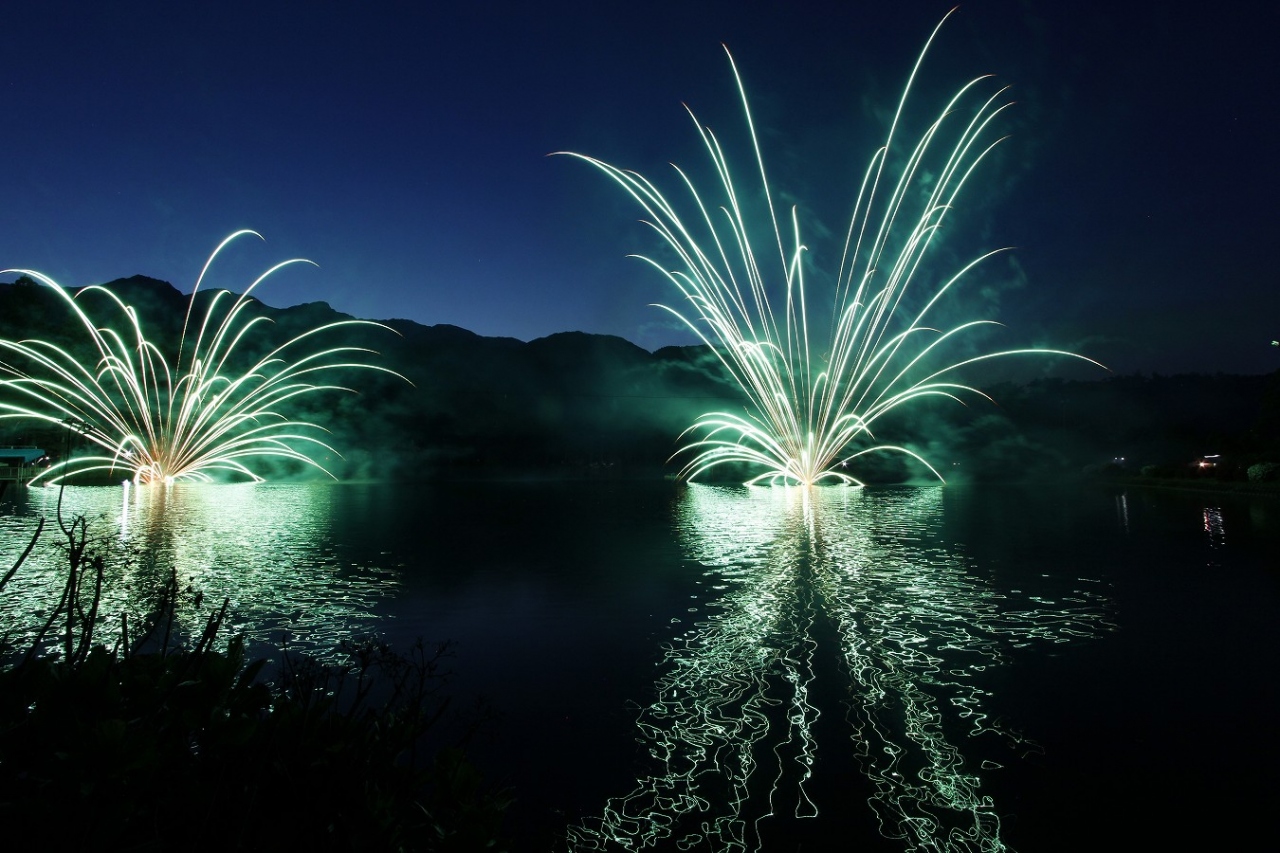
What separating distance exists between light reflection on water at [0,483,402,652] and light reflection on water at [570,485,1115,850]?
345cm

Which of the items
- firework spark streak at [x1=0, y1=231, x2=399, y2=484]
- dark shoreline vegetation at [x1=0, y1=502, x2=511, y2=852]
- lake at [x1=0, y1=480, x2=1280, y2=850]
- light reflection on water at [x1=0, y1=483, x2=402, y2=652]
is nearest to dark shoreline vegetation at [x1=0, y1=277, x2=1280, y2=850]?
dark shoreline vegetation at [x1=0, y1=502, x2=511, y2=852]

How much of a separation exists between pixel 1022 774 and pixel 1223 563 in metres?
10.9

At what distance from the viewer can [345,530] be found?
18.2 meters

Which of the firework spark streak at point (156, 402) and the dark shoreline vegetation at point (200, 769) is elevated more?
the firework spark streak at point (156, 402)

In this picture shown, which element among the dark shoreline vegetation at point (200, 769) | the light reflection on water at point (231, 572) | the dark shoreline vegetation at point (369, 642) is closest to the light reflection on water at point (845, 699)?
the dark shoreline vegetation at point (369, 642)

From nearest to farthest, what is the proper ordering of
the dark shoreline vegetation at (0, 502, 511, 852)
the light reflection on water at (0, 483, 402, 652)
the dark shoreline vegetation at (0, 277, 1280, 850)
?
the dark shoreline vegetation at (0, 502, 511, 852) < the dark shoreline vegetation at (0, 277, 1280, 850) < the light reflection on water at (0, 483, 402, 652)

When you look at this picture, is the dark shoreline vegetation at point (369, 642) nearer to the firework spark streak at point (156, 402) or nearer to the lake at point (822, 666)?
the lake at point (822, 666)

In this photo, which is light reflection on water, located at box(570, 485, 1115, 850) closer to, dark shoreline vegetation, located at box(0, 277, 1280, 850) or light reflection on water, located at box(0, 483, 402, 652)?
dark shoreline vegetation, located at box(0, 277, 1280, 850)

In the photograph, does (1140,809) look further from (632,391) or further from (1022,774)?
(632,391)

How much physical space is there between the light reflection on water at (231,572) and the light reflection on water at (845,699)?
11.3ft

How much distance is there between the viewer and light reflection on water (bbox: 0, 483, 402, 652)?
27.2 ft

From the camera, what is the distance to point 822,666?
695cm

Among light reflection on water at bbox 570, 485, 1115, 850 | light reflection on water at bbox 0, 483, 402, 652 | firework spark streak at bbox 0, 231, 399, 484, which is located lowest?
light reflection on water at bbox 570, 485, 1115, 850

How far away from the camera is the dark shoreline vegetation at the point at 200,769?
81.2 inches
